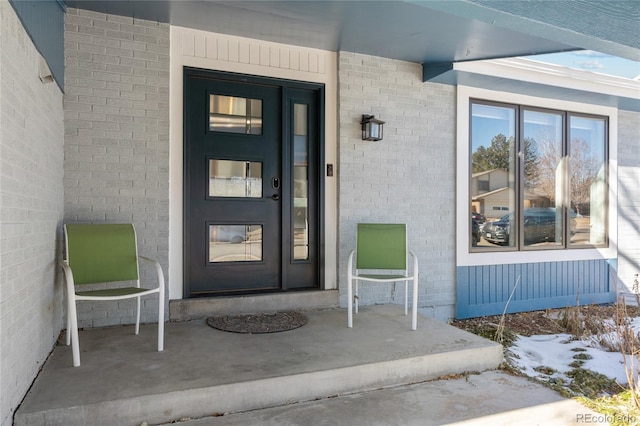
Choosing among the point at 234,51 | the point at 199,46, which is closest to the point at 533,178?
the point at 234,51

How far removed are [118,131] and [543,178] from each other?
16.0 ft

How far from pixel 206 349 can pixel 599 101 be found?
5592mm

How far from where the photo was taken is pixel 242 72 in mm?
4094

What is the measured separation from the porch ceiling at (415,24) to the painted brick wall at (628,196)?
9.87 feet

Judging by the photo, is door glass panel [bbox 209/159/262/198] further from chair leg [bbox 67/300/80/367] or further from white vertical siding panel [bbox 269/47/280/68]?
chair leg [bbox 67/300/80/367]

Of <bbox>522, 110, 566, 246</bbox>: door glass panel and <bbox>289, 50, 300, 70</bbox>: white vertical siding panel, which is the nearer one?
<bbox>289, 50, 300, 70</bbox>: white vertical siding panel

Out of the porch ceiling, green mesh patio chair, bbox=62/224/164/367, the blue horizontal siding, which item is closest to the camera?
the porch ceiling

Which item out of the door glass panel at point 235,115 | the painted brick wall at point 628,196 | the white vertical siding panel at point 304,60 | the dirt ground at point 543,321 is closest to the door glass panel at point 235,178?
the door glass panel at point 235,115

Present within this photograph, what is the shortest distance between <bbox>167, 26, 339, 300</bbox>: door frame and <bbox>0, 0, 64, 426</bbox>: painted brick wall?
95 cm

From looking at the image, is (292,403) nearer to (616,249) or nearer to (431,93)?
(431,93)

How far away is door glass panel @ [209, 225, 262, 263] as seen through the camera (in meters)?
4.10

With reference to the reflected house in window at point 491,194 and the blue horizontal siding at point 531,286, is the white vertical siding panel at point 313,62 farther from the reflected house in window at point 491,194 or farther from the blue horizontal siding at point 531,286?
the blue horizontal siding at point 531,286

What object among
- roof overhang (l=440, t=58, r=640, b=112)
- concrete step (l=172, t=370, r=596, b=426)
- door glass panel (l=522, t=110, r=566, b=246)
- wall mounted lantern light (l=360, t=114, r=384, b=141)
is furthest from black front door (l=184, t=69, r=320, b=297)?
door glass panel (l=522, t=110, r=566, b=246)

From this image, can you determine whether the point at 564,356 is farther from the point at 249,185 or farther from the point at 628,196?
the point at 628,196
